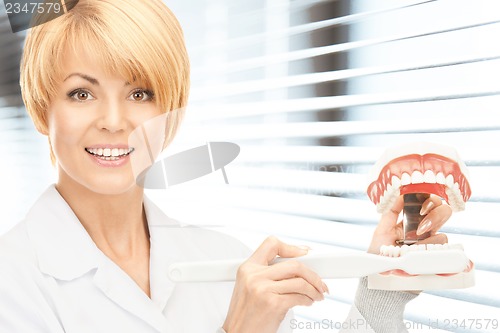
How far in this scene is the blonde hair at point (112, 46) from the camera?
90 cm

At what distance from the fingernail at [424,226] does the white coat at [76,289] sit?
0.60ft

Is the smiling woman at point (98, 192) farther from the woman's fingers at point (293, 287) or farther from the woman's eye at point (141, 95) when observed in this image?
the woman's fingers at point (293, 287)

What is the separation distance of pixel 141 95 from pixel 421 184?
1.45ft

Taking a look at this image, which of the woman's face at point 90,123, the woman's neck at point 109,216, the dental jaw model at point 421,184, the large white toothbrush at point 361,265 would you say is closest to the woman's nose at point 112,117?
the woman's face at point 90,123

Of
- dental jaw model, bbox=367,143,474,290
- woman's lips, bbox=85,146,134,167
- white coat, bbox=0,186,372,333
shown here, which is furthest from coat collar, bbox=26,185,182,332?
dental jaw model, bbox=367,143,474,290

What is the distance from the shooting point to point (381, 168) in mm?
773

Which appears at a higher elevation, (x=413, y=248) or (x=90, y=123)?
(x=90, y=123)

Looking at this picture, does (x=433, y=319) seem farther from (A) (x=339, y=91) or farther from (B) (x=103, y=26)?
(B) (x=103, y=26)

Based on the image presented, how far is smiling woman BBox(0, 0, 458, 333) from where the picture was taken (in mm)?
885

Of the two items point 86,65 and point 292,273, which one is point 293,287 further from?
point 86,65

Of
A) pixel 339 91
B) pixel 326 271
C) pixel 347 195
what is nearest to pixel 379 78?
pixel 339 91

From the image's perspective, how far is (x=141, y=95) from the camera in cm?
95

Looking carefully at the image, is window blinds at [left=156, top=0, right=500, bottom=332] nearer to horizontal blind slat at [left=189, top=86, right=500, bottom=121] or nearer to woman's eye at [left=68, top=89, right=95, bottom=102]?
horizontal blind slat at [left=189, top=86, right=500, bottom=121]

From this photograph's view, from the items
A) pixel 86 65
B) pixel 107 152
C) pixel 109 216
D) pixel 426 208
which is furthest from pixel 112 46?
pixel 426 208
